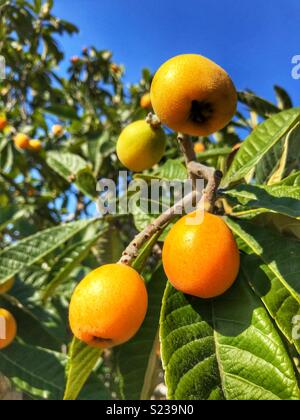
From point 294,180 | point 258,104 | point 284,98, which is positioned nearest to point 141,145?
point 294,180

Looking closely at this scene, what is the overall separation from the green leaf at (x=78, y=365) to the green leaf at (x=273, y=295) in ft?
1.48

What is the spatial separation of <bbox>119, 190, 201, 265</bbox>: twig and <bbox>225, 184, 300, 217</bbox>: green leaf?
0.30 feet

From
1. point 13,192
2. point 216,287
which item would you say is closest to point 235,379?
point 216,287

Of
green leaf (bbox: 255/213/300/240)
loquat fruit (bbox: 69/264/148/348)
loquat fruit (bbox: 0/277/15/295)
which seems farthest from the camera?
loquat fruit (bbox: 0/277/15/295)

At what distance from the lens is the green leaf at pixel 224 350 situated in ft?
2.73

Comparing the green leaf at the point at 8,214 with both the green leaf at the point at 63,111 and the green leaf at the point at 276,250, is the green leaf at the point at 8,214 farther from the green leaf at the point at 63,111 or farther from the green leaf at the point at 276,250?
the green leaf at the point at 63,111

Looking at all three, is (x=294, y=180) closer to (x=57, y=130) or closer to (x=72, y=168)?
(x=72, y=168)

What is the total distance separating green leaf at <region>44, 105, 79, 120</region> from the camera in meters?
3.37

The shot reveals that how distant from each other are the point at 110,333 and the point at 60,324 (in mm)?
1378

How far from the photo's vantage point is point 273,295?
36.6 inches

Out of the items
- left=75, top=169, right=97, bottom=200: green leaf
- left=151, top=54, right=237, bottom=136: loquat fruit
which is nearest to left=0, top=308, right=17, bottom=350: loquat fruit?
left=75, top=169, right=97, bottom=200: green leaf

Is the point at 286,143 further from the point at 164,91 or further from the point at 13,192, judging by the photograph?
the point at 13,192

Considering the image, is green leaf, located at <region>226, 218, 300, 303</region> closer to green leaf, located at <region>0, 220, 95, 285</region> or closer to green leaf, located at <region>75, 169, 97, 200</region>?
green leaf, located at <region>0, 220, 95, 285</region>

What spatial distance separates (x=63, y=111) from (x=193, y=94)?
8.84 ft
